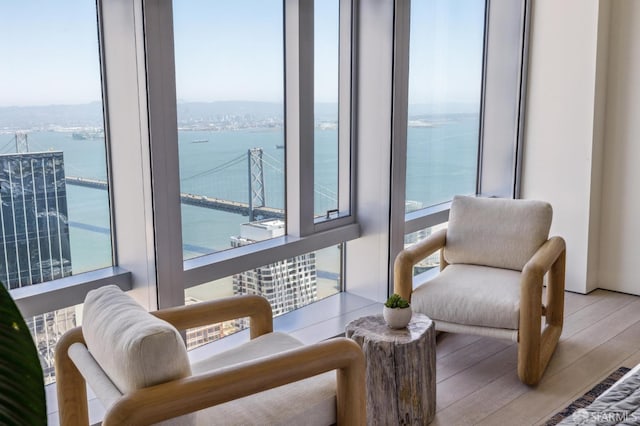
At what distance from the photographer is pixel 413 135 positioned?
3986mm

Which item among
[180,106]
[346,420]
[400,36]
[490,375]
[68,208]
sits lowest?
[490,375]

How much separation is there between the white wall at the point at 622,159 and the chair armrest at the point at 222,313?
9.10ft

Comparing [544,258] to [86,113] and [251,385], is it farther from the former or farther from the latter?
[86,113]

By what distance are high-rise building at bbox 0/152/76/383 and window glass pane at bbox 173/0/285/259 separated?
1.83 ft

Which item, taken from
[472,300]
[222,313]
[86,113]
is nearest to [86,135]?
[86,113]

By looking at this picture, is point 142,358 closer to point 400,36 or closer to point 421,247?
point 421,247

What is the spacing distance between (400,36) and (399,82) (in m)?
0.24

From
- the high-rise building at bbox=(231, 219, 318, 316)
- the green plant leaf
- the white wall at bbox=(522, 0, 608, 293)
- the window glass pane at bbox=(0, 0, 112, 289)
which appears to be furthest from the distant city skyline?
the green plant leaf

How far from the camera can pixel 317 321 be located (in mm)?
3502

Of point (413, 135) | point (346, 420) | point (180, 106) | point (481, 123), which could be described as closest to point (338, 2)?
A: point (413, 135)

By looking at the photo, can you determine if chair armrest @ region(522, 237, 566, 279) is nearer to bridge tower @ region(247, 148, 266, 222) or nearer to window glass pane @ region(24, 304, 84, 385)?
bridge tower @ region(247, 148, 266, 222)

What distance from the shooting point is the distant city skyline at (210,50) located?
234cm

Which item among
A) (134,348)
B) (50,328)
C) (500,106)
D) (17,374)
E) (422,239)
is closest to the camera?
(17,374)

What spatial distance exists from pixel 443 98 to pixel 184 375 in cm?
292
